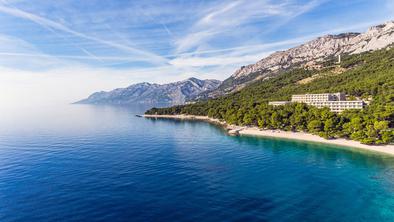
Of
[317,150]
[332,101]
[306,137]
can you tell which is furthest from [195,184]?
[332,101]

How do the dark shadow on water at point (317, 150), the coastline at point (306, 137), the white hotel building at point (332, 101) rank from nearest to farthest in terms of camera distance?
1. the dark shadow on water at point (317, 150)
2. the coastline at point (306, 137)
3. the white hotel building at point (332, 101)

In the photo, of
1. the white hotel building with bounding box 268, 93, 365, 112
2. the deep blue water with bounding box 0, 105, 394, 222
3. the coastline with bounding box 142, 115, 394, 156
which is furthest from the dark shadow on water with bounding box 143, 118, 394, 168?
the white hotel building with bounding box 268, 93, 365, 112

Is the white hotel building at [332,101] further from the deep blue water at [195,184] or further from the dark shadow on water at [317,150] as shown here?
the deep blue water at [195,184]

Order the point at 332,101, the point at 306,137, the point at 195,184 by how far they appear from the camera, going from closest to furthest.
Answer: the point at 195,184, the point at 306,137, the point at 332,101

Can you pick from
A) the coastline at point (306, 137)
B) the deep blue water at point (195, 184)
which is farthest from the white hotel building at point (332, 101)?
the deep blue water at point (195, 184)

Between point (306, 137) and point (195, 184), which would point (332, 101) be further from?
point (195, 184)

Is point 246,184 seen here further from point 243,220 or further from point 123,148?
point 123,148

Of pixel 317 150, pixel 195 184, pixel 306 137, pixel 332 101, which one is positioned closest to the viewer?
pixel 195 184

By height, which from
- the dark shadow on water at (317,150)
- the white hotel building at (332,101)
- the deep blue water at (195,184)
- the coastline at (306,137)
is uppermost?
the white hotel building at (332,101)

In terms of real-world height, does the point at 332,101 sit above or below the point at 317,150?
above
